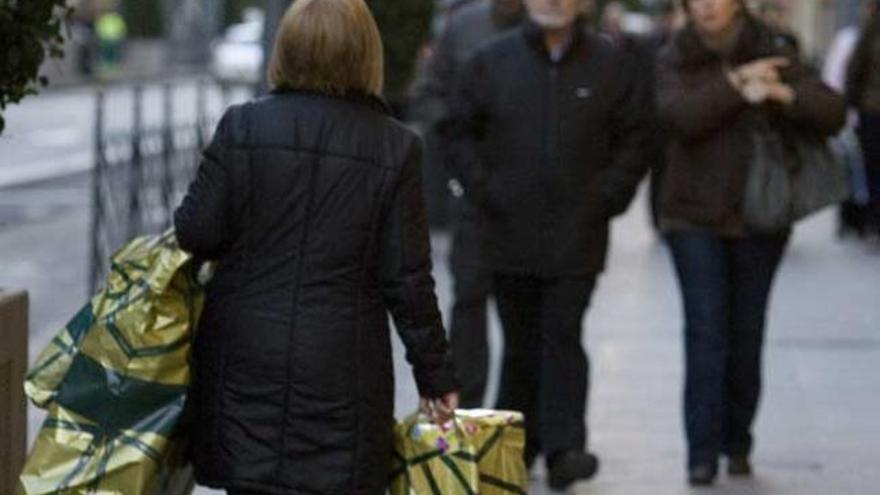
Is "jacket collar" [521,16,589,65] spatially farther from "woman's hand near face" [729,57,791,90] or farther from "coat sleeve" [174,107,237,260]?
"coat sleeve" [174,107,237,260]

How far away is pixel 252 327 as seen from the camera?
6121mm

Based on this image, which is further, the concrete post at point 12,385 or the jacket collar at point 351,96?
the concrete post at point 12,385

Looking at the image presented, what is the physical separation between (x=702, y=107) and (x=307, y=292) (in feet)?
11.6

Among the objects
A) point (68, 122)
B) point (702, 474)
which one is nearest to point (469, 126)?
point (702, 474)

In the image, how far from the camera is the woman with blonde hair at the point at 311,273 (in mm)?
6113

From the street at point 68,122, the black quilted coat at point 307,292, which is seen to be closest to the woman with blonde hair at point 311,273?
the black quilted coat at point 307,292

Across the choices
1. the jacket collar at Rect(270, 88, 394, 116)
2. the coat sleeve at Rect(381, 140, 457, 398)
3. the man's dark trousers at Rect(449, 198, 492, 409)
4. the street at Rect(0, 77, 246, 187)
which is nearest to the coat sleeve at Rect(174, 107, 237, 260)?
the jacket collar at Rect(270, 88, 394, 116)

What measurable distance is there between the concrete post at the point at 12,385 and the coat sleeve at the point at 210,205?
1015 millimetres

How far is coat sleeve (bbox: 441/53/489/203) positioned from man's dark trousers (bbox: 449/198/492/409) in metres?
0.80

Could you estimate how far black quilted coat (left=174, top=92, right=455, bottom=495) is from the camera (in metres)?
6.11

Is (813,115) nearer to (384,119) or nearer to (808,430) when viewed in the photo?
(808,430)

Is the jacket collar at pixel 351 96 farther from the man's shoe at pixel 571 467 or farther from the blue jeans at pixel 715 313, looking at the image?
the blue jeans at pixel 715 313

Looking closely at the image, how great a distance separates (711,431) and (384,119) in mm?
3650

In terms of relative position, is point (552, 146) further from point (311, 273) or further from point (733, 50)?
point (311, 273)
